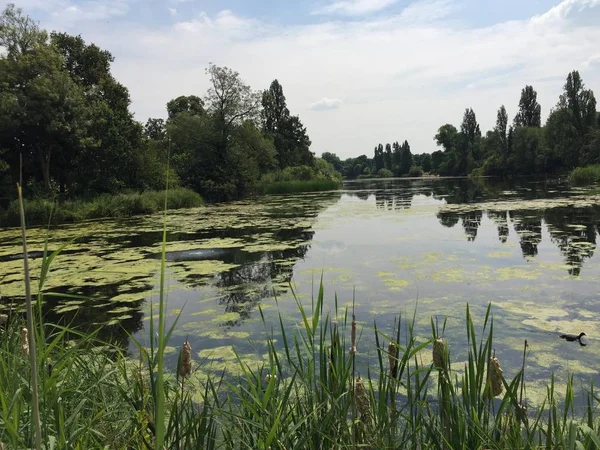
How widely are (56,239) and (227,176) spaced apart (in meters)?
16.6

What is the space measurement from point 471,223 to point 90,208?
13494 mm

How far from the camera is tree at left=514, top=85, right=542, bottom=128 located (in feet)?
184

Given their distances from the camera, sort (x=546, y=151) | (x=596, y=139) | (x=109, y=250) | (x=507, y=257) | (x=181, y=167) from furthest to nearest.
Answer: (x=546, y=151)
(x=596, y=139)
(x=181, y=167)
(x=109, y=250)
(x=507, y=257)

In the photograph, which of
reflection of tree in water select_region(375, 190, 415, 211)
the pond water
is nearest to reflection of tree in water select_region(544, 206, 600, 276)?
the pond water

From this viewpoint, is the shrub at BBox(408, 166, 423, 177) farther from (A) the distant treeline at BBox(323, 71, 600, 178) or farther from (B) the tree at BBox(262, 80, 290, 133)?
(B) the tree at BBox(262, 80, 290, 133)

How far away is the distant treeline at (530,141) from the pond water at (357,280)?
1333 inches

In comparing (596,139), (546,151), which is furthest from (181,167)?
(546,151)

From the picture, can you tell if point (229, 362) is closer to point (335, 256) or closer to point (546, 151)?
point (335, 256)

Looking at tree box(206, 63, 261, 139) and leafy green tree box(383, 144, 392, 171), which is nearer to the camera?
tree box(206, 63, 261, 139)

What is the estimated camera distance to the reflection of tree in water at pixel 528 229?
792 centimetres

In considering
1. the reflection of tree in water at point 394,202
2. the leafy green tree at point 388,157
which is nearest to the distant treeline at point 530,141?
the leafy green tree at point 388,157

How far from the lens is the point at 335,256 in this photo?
323 inches

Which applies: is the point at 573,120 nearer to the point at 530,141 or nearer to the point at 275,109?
the point at 530,141

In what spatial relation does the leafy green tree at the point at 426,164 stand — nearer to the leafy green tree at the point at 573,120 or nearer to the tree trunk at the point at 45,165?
the leafy green tree at the point at 573,120
